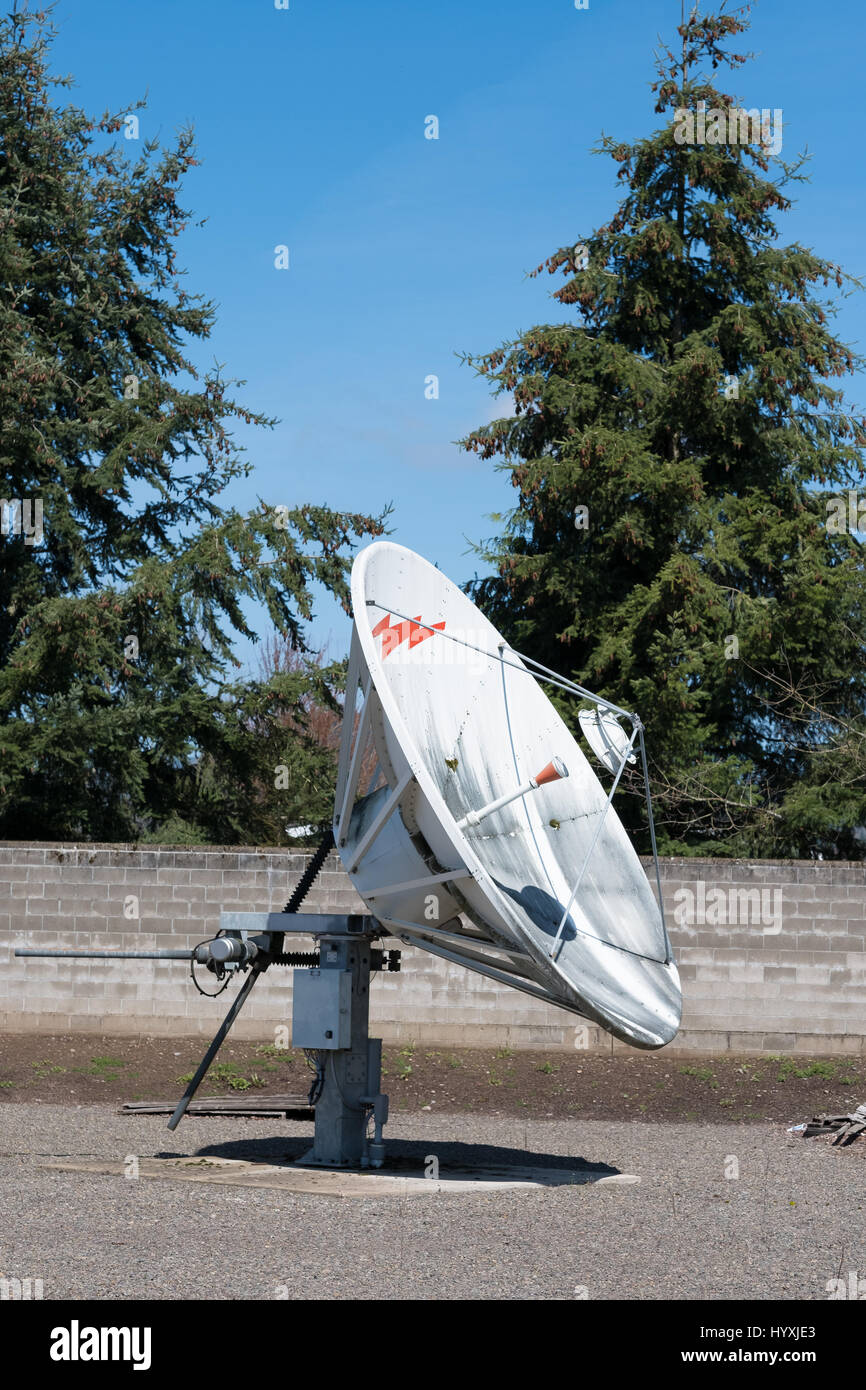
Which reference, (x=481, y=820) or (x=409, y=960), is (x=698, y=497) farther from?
(x=481, y=820)

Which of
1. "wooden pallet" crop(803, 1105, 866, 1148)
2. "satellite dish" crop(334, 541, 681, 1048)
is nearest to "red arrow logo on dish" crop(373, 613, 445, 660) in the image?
"satellite dish" crop(334, 541, 681, 1048)

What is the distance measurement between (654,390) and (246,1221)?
17.9 m

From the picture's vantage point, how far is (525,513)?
83.7 feet

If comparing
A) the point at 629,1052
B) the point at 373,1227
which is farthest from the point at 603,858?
the point at 629,1052

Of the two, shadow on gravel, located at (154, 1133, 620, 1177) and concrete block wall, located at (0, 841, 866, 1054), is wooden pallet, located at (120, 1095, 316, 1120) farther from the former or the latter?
concrete block wall, located at (0, 841, 866, 1054)

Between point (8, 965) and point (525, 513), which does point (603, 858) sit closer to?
point (8, 965)

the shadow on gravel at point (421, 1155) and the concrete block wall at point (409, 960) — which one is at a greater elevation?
the concrete block wall at point (409, 960)

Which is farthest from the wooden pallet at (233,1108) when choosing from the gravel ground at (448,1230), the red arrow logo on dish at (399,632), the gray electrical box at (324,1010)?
the red arrow logo on dish at (399,632)

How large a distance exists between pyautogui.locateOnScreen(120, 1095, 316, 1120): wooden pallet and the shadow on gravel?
1.25 metres

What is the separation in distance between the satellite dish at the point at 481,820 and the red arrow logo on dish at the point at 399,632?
0.02 m

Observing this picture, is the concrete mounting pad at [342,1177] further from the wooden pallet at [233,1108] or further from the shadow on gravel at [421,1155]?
the wooden pallet at [233,1108]

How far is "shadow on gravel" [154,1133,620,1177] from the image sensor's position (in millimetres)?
12266

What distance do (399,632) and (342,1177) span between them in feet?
13.3

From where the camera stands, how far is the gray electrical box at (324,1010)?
11.6 meters
